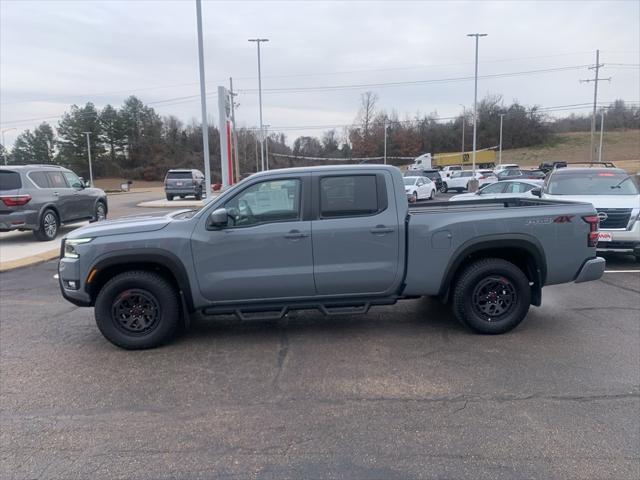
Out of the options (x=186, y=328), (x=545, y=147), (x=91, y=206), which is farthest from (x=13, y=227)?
(x=545, y=147)

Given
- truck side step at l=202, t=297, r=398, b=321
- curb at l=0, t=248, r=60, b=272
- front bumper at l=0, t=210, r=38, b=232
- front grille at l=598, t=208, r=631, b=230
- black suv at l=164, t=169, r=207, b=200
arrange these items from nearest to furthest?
truck side step at l=202, t=297, r=398, b=321, front grille at l=598, t=208, r=631, b=230, curb at l=0, t=248, r=60, b=272, front bumper at l=0, t=210, r=38, b=232, black suv at l=164, t=169, r=207, b=200

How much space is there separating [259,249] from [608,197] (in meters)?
7.75

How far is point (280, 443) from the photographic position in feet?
10.7

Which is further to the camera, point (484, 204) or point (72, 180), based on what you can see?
point (72, 180)

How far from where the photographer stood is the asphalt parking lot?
3.04 metres

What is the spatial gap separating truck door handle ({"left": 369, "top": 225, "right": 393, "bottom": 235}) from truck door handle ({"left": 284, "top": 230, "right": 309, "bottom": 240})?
70 cm

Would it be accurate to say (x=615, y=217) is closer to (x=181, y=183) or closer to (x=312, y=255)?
(x=312, y=255)

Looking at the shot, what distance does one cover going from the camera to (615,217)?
8.67 m

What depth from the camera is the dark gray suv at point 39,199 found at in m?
11.6

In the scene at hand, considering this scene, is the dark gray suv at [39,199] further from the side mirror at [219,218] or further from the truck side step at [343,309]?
the truck side step at [343,309]

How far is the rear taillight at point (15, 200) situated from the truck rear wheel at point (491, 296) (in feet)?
35.7

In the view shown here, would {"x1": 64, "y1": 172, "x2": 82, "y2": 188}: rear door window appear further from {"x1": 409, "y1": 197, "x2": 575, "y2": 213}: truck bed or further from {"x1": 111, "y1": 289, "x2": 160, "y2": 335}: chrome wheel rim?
{"x1": 409, "y1": 197, "x2": 575, "y2": 213}: truck bed

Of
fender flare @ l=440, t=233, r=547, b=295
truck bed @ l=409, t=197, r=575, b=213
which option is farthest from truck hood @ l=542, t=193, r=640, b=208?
fender flare @ l=440, t=233, r=547, b=295

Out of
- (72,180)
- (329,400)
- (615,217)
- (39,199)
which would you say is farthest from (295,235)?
(72,180)
